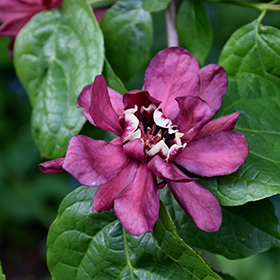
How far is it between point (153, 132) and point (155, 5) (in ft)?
0.86

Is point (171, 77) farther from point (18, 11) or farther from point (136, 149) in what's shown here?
point (18, 11)

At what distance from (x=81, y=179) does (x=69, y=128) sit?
0.23 meters

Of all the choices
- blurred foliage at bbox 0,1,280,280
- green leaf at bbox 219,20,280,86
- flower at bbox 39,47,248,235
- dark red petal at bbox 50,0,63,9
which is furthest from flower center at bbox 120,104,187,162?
blurred foliage at bbox 0,1,280,280

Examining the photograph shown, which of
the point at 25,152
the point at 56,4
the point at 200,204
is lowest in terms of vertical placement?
the point at 25,152

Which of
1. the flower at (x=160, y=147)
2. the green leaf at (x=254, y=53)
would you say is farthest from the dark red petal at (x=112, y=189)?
the green leaf at (x=254, y=53)

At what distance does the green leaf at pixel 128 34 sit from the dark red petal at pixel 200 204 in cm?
35

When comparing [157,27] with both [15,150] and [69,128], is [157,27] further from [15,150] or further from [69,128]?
[69,128]

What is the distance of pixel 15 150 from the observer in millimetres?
1930

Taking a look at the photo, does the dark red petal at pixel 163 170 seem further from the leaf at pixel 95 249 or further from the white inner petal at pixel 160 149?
the leaf at pixel 95 249

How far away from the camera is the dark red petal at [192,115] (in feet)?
1.56

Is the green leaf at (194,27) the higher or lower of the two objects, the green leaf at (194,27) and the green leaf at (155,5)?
the lower

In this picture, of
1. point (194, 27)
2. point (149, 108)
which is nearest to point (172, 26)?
point (194, 27)

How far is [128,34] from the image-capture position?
0.75 metres

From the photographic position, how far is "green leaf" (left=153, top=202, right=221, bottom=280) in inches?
19.6
